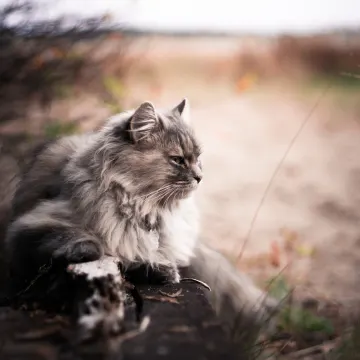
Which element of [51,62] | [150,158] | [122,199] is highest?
[51,62]

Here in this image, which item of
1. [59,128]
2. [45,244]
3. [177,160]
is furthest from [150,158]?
[59,128]

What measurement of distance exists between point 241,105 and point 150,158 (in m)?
0.85

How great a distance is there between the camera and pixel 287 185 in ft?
7.97

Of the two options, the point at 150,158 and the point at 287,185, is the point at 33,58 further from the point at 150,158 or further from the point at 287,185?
the point at 287,185

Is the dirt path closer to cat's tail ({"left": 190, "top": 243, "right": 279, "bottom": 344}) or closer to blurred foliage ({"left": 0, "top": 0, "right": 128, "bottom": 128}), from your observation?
cat's tail ({"left": 190, "top": 243, "right": 279, "bottom": 344})

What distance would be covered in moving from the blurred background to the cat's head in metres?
0.65

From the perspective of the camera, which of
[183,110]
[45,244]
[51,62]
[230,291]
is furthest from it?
[51,62]

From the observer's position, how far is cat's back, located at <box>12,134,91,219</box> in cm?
177

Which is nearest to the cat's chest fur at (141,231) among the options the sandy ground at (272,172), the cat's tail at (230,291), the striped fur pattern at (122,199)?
the striped fur pattern at (122,199)

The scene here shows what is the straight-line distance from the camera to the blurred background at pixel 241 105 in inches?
88.5

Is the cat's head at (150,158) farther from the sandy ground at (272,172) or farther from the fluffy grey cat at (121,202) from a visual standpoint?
the sandy ground at (272,172)

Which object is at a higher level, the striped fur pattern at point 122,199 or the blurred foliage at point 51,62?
the blurred foliage at point 51,62

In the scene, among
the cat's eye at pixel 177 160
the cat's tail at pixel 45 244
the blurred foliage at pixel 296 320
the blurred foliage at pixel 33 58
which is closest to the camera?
the cat's tail at pixel 45 244

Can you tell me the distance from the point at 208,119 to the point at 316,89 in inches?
19.0
